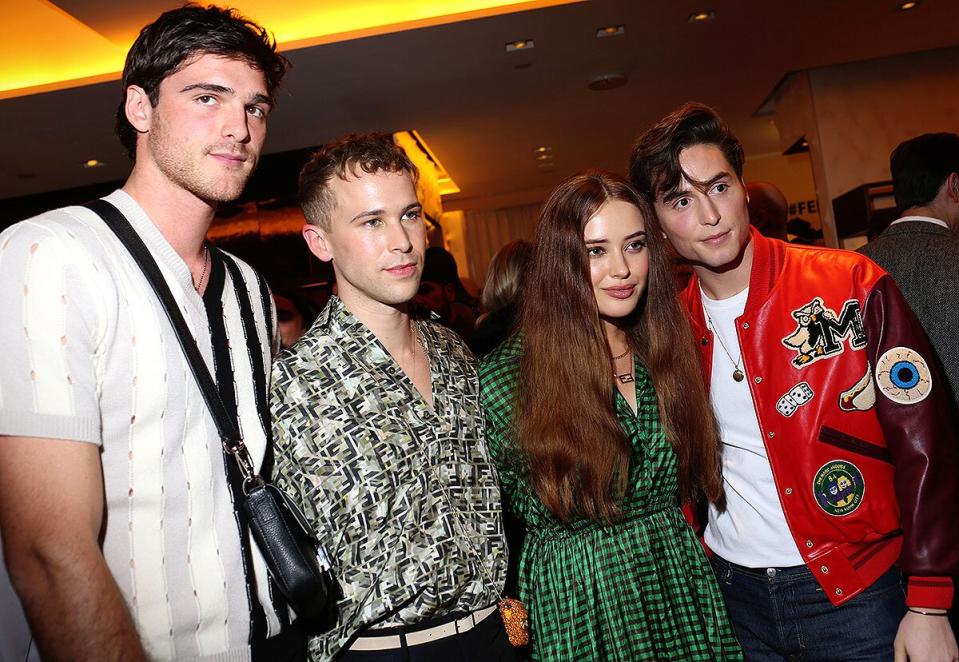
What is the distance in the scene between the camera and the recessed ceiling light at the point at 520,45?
201 inches

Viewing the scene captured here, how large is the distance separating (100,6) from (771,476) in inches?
175

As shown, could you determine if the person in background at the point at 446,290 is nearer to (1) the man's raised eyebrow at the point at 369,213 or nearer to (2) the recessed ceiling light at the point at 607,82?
(1) the man's raised eyebrow at the point at 369,213

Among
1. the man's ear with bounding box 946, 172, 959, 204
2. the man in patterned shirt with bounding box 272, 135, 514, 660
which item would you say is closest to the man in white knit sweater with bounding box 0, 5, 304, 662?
the man in patterned shirt with bounding box 272, 135, 514, 660

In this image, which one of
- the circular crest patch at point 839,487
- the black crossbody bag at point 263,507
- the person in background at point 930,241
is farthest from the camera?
the person in background at point 930,241

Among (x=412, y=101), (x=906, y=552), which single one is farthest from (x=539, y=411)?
(x=412, y=101)

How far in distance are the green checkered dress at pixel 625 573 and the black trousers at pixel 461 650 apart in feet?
0.47

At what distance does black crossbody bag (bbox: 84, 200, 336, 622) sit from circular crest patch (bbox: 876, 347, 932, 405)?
1.31 metres

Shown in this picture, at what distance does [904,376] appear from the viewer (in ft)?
5.39

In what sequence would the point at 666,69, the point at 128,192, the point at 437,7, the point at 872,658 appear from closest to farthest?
the point at 128,192, the point at 872,658, the point at 437,7, the point at 666,69

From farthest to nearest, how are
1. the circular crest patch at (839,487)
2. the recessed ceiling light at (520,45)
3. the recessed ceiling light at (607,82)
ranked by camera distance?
the recessed ceiling light at (607,82) < the recessed ceiling light at (520,45) < the circular crest patch at (839,487)

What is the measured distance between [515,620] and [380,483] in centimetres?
46

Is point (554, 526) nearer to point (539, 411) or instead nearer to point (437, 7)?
point (539, 411)

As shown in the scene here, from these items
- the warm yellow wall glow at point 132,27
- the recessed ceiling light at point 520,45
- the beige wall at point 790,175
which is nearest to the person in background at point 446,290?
the warm yellow wall glow at point 132,27

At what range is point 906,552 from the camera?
161 cm
